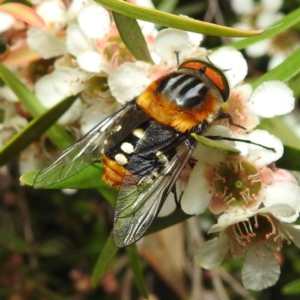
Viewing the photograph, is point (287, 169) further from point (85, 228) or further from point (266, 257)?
point (85, 228)

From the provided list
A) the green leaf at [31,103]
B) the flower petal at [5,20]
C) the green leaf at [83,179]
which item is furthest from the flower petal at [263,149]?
the flower petal at [5,20]

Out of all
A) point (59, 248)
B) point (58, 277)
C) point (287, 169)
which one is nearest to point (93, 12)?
point (287, 169)

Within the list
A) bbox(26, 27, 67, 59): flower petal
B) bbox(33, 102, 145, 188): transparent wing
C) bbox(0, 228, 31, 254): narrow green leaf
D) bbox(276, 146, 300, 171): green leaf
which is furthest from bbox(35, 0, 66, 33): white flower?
bbox(0, 228, 31, 254): narrow green leaf

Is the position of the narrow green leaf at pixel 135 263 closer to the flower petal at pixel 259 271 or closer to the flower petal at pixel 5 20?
the flower petal at pixel 259 271

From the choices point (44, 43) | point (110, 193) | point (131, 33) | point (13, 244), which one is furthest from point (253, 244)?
point (13, 244)

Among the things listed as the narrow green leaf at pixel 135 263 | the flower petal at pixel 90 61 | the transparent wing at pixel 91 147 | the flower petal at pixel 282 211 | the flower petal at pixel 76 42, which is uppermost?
the flower petal at pixel 76 42
